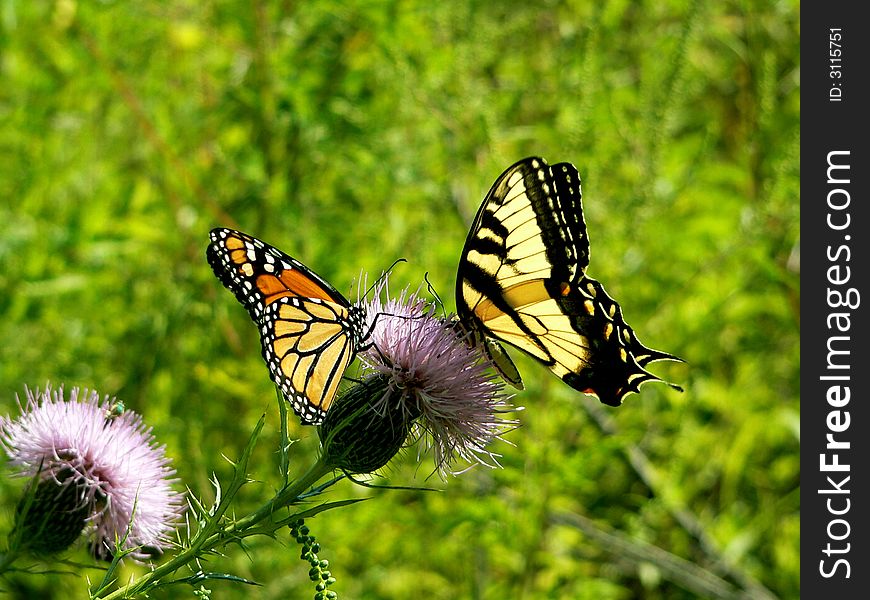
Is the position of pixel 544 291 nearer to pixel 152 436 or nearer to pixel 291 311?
pixel 291 311

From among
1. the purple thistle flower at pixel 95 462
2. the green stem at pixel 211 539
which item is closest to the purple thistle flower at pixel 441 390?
the green stem at pixel 211 539

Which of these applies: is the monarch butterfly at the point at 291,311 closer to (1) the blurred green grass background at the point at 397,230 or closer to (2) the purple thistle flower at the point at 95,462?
(2) the purple thistle flower at the point at 95,462

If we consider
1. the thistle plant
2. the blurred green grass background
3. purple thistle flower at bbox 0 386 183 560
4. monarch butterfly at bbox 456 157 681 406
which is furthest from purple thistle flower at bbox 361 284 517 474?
the blurred green grass background

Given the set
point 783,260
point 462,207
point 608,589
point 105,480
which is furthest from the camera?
point 783,260

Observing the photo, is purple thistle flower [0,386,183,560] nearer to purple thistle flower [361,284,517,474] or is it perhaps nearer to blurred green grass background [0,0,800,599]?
purple thistle flower [361,284,517,474]

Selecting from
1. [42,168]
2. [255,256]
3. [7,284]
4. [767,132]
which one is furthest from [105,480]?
[767,132]
